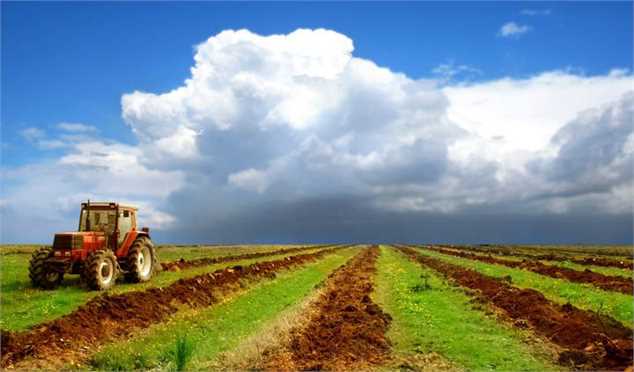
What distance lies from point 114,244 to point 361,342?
15.4 m

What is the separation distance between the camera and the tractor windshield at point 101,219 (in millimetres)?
25297

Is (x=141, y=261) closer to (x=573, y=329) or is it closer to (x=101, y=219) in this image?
(x=101, y=219)

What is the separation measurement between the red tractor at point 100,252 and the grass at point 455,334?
36.1ft

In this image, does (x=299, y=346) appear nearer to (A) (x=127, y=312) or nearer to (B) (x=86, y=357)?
(B) (x=86, y=357)

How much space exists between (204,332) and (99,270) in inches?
328

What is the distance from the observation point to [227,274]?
2872 centimetres

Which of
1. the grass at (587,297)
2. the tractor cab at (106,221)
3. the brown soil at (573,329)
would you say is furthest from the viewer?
the tractor cab at (106,221)

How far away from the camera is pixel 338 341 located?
14.1 m

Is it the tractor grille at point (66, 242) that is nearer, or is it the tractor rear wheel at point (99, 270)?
the tractor rear wheel at point (99, 270)

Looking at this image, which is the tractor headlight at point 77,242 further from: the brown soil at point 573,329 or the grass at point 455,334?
the brown soil at point 573,329

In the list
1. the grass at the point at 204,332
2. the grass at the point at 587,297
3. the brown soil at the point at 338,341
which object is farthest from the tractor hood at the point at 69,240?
the grass at the point at 587,297

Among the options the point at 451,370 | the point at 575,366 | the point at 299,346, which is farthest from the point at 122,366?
the point at 575,366

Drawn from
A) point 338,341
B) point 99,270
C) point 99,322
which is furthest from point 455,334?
point 99,270

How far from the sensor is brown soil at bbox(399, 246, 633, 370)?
12.1 metres
